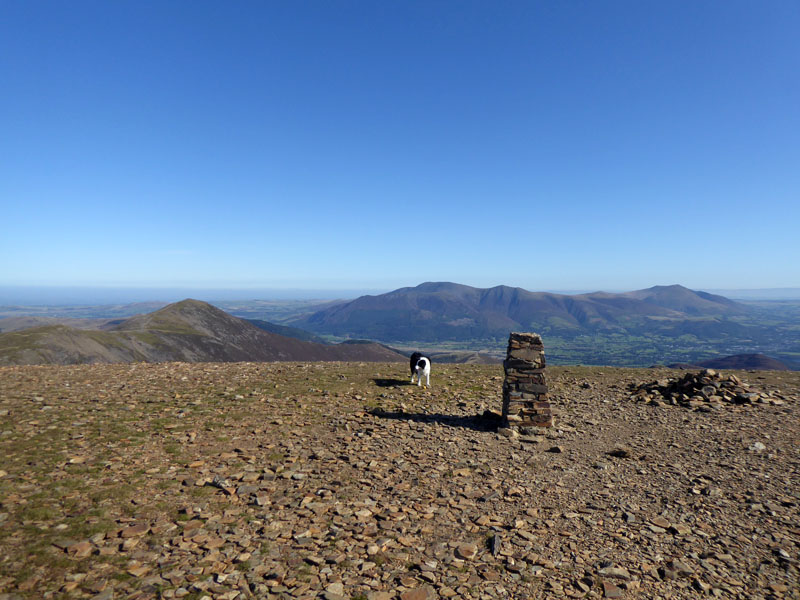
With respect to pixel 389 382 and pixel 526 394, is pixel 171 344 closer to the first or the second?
pixel 389 382

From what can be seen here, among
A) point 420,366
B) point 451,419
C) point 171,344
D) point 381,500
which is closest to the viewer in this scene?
point 381,500

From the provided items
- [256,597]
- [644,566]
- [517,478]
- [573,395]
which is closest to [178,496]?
[256,597]

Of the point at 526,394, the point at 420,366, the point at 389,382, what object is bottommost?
the point at 389,382

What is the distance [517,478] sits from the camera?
10.8 m

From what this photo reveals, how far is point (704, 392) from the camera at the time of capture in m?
18.5

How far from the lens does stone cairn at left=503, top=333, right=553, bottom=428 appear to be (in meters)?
14.5

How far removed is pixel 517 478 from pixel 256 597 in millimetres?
6993

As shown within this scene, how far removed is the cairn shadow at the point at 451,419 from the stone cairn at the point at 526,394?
89cm

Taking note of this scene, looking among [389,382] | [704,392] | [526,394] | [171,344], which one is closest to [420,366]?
[389,382]

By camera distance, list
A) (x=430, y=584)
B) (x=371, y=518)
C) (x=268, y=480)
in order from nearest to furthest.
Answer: (x=430, y=584)
(x=371, y=518)
(x=268, y=480)

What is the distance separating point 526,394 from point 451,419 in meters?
3.12

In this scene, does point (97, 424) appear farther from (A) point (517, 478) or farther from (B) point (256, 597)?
(A) point (517, 478)

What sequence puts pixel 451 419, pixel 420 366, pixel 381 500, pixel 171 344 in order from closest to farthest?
pixel 381 500 → pixel 451 419 → pixel 420 366 → pixel 171 344

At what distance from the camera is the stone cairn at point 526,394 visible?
1450cm
